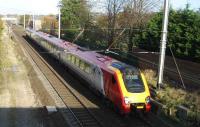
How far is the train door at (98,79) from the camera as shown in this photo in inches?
830

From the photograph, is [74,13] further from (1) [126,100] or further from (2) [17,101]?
(1) [126,100]

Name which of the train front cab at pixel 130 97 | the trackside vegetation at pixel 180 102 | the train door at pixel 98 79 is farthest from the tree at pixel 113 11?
the train front cab at pixel 130 97

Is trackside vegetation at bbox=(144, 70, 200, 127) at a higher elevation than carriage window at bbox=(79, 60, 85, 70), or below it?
below

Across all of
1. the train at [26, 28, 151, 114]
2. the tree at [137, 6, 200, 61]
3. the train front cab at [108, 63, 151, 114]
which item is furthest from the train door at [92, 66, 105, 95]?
the tree at [137, 6, 200, 61]

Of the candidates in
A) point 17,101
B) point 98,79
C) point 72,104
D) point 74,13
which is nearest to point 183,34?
point 98,79

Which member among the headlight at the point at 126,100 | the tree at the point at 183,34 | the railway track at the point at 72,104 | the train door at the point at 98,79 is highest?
the tree at the point at 183,34

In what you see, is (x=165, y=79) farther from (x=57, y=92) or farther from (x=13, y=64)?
(x=13, y=64)

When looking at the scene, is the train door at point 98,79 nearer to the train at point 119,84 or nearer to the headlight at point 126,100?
the train at point 119,84

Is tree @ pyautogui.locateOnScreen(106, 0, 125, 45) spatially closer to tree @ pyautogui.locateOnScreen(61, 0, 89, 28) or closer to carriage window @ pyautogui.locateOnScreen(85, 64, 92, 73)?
tree @ pyautogui.locateOnScreen(61, 0, 89, 28)

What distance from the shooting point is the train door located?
21094 millimetres

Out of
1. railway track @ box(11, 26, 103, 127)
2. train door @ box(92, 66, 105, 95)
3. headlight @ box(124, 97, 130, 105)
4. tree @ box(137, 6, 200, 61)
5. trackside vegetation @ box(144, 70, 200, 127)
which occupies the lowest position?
railway track @ box(11, 26, 103, 127)

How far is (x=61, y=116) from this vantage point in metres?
19.2

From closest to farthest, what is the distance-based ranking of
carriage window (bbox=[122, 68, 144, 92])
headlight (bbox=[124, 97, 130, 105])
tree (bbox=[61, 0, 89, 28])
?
headlight (bbox=[124, 97, 130, 105]), carriage window (bbox=[122, 68, 144, 92]), tree (bbox=[61, 0, 89, 28])

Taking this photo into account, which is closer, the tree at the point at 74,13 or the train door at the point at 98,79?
the train door at the point at 98,79
